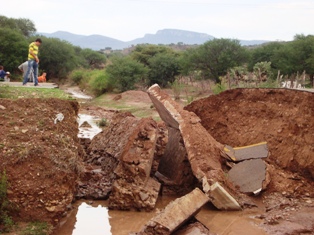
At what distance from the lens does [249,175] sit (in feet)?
29.2

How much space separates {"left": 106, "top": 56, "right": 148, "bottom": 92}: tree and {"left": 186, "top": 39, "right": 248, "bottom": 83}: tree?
464cm

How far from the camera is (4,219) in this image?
6.03m

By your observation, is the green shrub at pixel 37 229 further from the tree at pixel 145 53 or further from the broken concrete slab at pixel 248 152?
the tree at pixel 145 53

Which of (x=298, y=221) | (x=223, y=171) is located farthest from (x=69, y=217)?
(x=298, y=221)

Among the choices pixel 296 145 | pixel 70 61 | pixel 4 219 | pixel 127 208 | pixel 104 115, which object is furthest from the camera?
pixel 70 61

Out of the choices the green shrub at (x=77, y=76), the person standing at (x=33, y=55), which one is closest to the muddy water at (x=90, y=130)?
the person standing at (x=33, y=55)

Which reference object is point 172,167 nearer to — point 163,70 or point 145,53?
point 163,70

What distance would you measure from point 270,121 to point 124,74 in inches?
807

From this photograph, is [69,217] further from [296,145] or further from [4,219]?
[296,145]

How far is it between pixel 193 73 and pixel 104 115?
13.4 meters

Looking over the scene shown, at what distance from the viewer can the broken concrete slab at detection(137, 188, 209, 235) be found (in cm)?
632

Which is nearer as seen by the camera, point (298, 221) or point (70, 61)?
point (298, 221)

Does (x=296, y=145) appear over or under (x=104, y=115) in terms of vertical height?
over

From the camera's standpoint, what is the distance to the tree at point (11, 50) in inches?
1254
